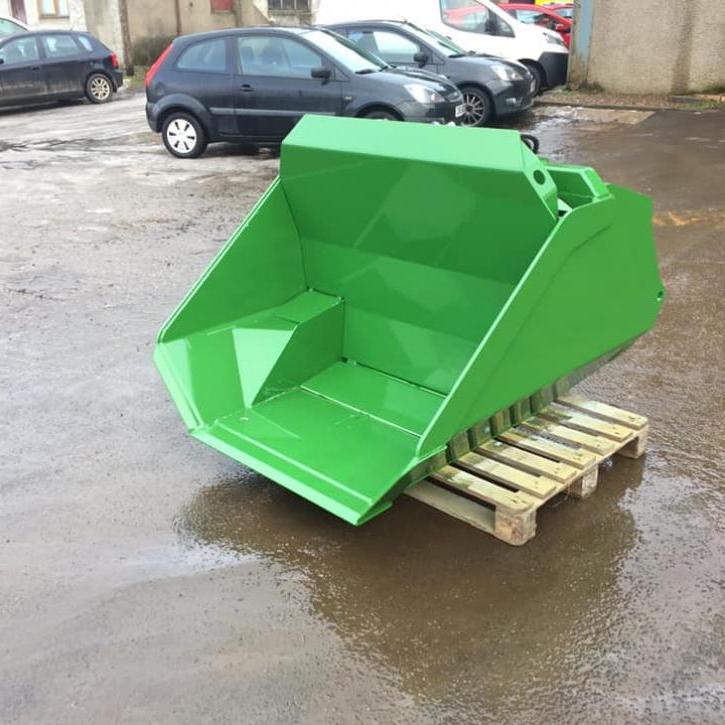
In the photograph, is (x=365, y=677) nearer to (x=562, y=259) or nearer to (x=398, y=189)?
(x=562, y=259)

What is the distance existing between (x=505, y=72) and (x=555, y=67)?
353 cm

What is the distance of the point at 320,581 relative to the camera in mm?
3107

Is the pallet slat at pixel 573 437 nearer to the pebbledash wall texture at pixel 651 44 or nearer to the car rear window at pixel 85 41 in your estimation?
the pebbledash wall texture at pixel 651 44

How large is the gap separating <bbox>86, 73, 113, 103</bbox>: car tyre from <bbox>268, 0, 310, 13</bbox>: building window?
33.3 feet

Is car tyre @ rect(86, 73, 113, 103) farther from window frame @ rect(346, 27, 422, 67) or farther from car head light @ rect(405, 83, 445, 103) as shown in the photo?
car head light @ rect(405, 83, 445, 103)

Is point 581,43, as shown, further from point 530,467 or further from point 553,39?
point 530,467

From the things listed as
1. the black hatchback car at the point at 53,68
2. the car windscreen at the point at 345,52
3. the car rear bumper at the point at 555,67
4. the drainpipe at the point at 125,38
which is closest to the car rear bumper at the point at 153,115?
the car windscreen at the point at 345,52

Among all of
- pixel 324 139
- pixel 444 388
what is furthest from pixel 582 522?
pixel 324 139

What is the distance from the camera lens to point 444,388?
12.5ft

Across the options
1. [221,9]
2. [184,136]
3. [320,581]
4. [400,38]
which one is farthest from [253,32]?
[221,9]

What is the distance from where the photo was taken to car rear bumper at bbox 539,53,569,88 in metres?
14.5

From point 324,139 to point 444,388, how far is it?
1.26 m

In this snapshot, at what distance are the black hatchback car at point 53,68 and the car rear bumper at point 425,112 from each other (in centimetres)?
951

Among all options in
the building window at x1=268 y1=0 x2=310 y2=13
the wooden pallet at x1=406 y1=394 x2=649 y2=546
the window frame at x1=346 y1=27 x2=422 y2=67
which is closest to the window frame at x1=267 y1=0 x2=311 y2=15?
the building window at x1=268 y1=0 x2=310 y2=13
